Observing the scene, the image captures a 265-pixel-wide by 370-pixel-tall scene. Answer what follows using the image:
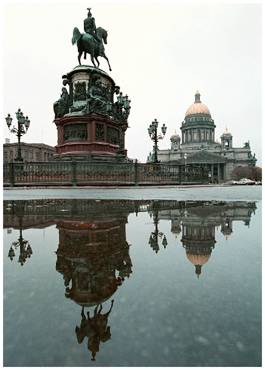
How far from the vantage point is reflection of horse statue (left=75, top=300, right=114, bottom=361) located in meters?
1.20

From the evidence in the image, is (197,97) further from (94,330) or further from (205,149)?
(94,330)

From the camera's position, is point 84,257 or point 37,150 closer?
point 84,257

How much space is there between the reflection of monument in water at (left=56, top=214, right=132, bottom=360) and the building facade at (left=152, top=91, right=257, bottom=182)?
257 ft

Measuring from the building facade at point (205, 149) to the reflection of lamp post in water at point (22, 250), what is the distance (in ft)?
258

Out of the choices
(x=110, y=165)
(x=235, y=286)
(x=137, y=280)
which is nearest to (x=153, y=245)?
(x=137, y=280)

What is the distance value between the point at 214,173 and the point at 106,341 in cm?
8686

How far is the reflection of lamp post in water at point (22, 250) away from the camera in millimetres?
2455

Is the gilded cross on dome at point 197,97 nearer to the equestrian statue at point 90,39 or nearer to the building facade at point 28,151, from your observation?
the building facade at point 28,151

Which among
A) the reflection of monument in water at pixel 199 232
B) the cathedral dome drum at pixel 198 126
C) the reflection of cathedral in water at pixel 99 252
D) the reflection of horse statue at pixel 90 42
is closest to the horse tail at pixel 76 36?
Answer: the reflection of horse statue at pixel 90 42

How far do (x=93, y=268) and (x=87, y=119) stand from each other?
1938cm

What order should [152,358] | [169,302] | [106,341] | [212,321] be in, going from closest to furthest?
[152,358] → [106,341] → [212,321] → [169,302]

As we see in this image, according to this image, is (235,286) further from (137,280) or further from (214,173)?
(214,173)

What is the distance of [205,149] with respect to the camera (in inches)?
3415

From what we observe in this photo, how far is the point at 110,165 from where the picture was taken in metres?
17.6
